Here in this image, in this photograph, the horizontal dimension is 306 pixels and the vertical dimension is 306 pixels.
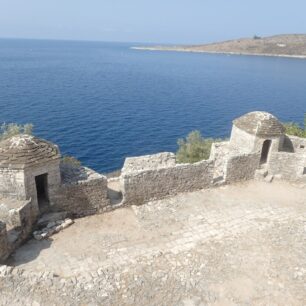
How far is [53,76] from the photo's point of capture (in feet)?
282

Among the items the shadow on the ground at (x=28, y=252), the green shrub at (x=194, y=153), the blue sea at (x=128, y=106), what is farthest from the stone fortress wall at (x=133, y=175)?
the blue sea at (x=128, y=106)

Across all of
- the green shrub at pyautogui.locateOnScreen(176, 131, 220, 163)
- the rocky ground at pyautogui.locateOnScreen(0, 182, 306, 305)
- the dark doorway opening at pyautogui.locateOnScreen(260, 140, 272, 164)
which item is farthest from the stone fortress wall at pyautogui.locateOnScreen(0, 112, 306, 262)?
the green shrub at pyautogui.locateOnScreen(176, 131, 220, 163)

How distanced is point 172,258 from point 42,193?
21.1 ft

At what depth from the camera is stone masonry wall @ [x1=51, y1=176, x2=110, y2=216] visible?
525 inches

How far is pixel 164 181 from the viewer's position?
15.4 metres

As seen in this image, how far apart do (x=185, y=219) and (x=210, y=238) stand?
155 centimetres

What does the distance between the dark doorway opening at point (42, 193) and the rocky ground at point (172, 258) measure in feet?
4.64

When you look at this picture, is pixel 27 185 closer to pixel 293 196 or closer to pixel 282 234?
pixel 282 234

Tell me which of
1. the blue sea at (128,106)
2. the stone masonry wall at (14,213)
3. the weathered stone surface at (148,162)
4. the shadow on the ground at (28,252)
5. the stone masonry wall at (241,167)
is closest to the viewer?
the shadow on the ground at (28,252)

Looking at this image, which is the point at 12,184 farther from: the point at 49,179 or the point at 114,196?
the point at 114,196

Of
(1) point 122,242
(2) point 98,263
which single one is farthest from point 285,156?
(2) point 98,263

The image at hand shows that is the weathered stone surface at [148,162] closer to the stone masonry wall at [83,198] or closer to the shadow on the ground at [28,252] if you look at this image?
the stone masonry wall at [83,198]

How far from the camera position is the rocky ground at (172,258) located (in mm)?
9789

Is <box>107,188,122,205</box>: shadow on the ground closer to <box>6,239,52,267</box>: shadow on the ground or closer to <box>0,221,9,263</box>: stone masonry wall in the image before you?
<box>6,239,52,267</box>: shadow on the ground
